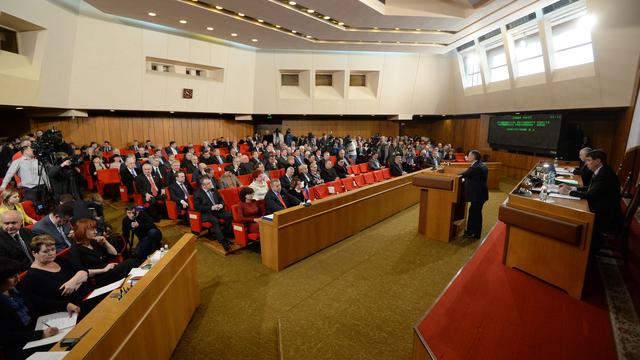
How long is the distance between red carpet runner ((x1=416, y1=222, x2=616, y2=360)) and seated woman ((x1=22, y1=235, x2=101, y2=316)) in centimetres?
261

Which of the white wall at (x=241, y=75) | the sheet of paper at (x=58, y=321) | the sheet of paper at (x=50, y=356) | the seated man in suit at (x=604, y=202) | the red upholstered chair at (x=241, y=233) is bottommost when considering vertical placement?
the red upholstered chair at (x=241, y=233)

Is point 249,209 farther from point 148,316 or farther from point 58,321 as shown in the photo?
point 58,321

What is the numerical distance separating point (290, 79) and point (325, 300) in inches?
519

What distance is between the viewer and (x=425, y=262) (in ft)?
13.8

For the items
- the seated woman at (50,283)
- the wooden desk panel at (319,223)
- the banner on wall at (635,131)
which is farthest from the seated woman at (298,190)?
the banner on wall at (635,131)

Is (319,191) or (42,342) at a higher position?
(319,191)

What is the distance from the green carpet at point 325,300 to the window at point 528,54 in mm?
8284

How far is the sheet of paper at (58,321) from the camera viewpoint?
2049 millimetres

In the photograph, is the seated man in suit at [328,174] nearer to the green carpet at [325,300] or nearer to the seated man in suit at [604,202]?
the green carpet at [325,300]

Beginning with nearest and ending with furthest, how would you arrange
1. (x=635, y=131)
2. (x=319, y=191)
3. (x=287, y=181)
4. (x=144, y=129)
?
1. (x=287, y=181)
2. (x=319, y=191)
3. (x=635, y=131)
4. (x=144, y=129)

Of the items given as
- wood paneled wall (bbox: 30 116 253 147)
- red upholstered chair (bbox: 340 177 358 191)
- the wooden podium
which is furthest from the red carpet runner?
wood paneled wall (bbox: 30 116 253 147)

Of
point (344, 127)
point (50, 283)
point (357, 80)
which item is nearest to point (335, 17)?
point (357, 80)

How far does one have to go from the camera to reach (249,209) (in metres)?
4.92

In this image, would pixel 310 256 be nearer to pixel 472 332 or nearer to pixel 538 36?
pixel 472 332
